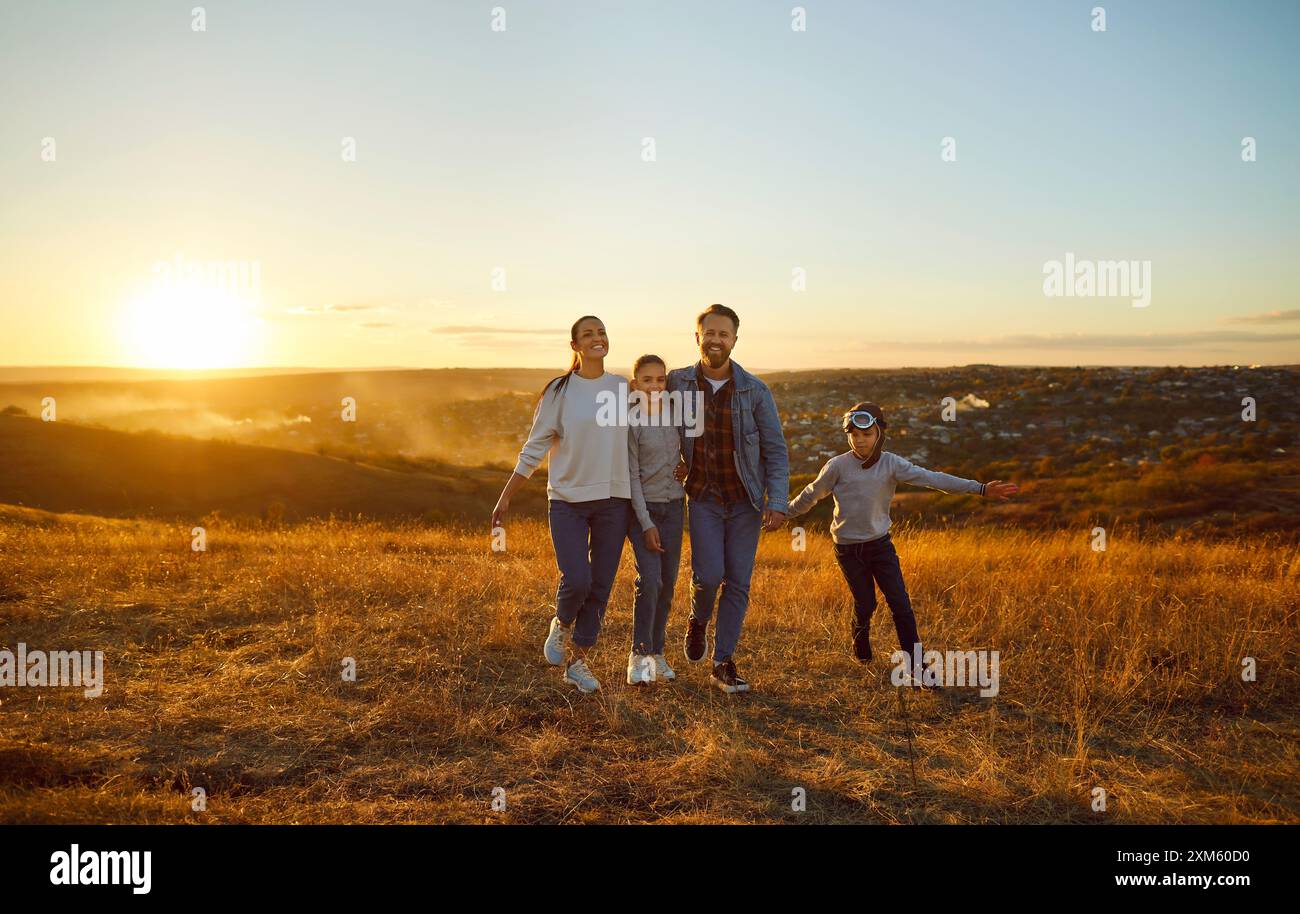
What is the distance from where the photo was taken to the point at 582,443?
18.0 feet

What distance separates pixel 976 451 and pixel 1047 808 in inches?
1429

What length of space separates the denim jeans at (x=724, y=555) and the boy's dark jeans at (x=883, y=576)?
95cm

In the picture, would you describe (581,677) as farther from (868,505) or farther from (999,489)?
(999,489)

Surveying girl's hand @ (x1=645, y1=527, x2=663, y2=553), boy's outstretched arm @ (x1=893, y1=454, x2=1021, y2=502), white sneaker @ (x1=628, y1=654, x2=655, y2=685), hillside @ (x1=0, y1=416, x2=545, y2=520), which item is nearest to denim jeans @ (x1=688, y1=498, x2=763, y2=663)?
girl's hand @ (x1=645, y1=527, x2=663, y2=553)

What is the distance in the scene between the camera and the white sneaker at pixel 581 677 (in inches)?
221

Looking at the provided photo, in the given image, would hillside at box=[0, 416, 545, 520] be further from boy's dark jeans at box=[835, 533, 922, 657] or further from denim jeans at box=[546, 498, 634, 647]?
boy's dark jeans at box=[835, 533, 922, 657]

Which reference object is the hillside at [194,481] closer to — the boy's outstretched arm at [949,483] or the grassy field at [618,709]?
the grassy field at [618,709]

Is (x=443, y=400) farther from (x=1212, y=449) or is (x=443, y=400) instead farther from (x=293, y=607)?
(x=293, y=607)

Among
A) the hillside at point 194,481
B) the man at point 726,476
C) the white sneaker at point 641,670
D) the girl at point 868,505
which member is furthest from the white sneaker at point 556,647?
the hillside at point 194,481

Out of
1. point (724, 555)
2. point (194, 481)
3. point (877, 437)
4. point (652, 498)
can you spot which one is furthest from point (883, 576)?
point (194, 481)

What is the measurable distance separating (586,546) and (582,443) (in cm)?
74

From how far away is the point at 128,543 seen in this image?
37.2 ft

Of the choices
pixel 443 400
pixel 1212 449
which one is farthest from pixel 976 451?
pixel 443 400

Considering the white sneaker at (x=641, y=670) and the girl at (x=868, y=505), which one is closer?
the white sneaker at (x=641, y=670)
